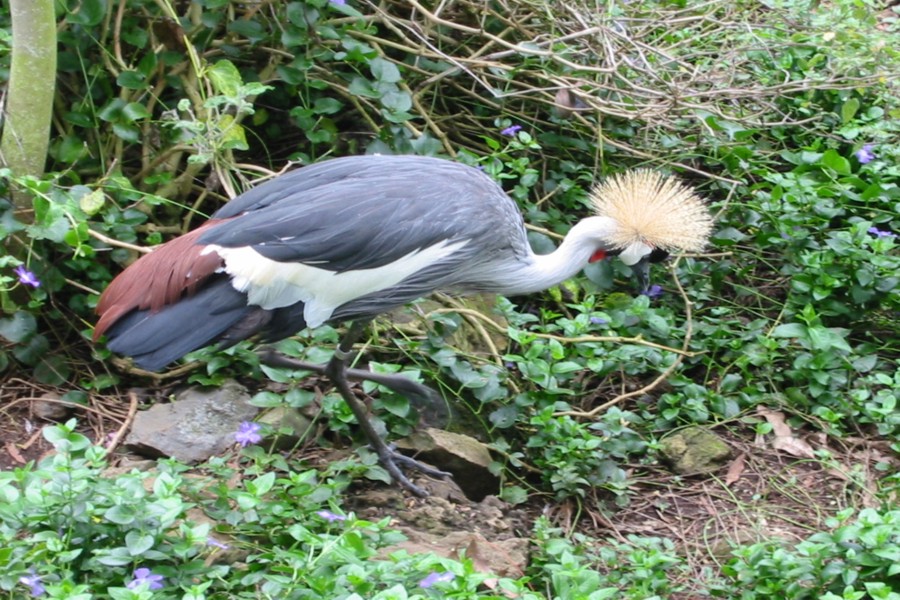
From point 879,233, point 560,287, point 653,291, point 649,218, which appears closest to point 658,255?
point 649,218

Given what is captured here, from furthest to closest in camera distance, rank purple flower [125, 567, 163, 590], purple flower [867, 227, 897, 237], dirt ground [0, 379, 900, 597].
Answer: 1. purple flower [867, 227, 897, 237]
2. dirt ground [0, 379, 900, 597]
3. purple flower [125, 567, 163, 590]

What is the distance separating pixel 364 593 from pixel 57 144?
6.26 ft

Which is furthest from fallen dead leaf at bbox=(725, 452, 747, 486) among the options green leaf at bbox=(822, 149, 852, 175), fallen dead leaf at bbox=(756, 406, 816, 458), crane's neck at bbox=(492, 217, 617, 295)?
green leaf at bbox=(822, 149, 852, 175)

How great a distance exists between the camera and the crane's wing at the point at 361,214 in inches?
109

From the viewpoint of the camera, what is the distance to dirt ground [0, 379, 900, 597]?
286 cm

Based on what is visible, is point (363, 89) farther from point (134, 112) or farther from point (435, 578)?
point (435, 578)

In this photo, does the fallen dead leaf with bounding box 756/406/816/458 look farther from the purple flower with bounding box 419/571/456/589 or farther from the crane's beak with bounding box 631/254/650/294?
the purple flower with bounding box 419/571/456/589

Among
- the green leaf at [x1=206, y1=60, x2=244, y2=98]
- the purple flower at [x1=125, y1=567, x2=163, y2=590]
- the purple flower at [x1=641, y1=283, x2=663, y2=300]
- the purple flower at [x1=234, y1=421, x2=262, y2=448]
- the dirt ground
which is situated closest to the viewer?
the purple flower at [x1=125, y1=567, x2=163, y2=590]

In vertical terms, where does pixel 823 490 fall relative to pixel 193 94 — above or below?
below

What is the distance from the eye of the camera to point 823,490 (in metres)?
3.15

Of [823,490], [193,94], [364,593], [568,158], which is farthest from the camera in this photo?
[568,158]

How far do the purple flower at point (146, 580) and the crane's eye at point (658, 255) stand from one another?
1.79m

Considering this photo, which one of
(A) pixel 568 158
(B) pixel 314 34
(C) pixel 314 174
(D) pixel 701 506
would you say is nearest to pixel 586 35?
(A) pixel 568 158

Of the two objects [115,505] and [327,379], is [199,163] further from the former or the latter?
[115,505]
